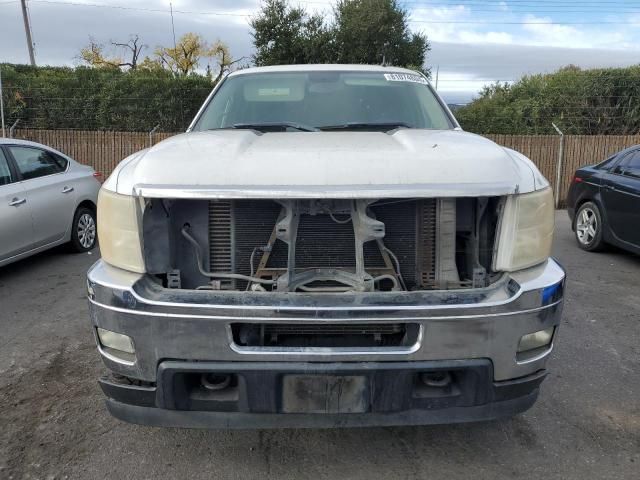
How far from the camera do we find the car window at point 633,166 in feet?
22.6

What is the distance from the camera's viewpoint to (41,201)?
6418 mm

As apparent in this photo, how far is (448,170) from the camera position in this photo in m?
2.45

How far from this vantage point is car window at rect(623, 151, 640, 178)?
6.88m

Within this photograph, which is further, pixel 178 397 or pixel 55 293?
pixel 55 293

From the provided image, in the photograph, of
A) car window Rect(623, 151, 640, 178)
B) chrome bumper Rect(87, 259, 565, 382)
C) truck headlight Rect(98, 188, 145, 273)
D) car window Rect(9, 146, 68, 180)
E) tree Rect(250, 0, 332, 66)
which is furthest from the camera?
tree Rect(250, 0, 332, 66)

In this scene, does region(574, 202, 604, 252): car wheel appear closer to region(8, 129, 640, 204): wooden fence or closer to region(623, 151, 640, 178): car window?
region(623, 151, 640, 178): car window

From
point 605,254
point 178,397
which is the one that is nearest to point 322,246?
point 178,397

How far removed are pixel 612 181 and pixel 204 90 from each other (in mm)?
9578

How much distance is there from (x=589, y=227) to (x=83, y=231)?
22.3 feet

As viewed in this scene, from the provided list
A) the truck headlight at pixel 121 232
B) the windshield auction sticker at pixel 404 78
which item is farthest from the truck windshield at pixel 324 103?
the truck headlight at pixel 121 232

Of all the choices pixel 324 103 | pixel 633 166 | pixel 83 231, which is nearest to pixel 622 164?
pixel 633 166

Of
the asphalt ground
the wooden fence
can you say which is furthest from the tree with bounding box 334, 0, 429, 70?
the asphalt ground

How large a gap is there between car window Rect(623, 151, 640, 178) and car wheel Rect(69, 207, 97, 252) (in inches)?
273

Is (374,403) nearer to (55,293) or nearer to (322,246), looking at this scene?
(322,246)
